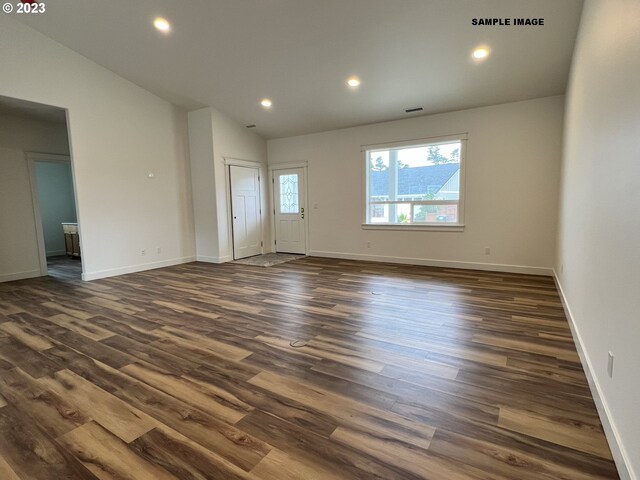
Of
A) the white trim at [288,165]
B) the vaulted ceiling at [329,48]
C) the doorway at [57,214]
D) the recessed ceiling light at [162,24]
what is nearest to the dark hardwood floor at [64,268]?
the doorway at [57,214]

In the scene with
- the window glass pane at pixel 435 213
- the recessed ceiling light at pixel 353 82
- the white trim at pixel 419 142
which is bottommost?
the window glass pane at pixel 435 213

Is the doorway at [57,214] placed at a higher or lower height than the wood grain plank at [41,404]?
higher

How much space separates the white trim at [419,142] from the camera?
5.38 m

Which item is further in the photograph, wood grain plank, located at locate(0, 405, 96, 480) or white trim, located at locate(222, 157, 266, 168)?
white trim, located at locate(222, 157, 266, 168)

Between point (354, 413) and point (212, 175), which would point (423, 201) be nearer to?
point (212, 175)

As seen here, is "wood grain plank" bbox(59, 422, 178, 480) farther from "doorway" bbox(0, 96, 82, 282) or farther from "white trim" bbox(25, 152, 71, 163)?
"white trim" bbox(25, 152, 71, 163)

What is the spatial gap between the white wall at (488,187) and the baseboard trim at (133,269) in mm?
3477

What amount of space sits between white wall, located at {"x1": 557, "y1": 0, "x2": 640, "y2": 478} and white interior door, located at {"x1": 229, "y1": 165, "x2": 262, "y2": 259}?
5.71 metres

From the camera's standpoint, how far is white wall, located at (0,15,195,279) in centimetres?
447

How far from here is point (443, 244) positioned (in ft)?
18.6

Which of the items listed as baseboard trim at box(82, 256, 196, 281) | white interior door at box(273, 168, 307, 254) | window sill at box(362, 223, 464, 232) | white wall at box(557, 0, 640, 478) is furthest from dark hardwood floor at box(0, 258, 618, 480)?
white interior door at box(273, 168, 307, 254)

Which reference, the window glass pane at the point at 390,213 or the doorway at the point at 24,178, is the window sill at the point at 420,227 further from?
the doorway at the point at 24,178

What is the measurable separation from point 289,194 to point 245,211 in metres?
1.11

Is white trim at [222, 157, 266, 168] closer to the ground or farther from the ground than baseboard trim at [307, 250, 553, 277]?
farther from the ground
